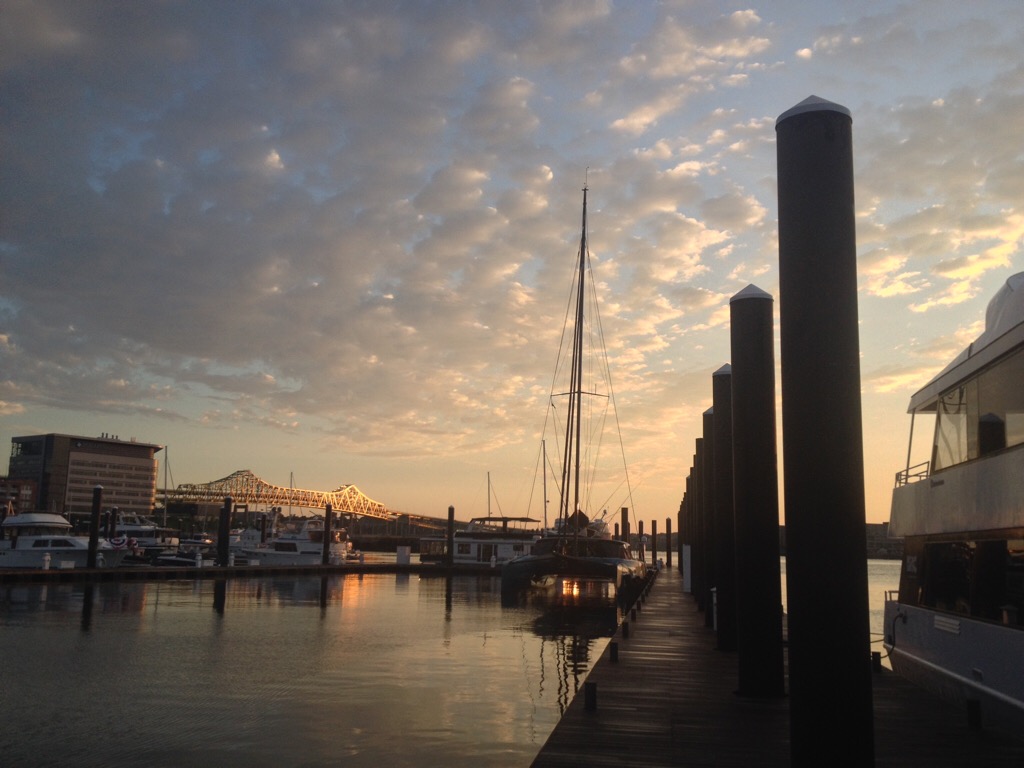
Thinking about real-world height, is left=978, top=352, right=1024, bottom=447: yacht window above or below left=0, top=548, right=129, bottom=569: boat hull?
above

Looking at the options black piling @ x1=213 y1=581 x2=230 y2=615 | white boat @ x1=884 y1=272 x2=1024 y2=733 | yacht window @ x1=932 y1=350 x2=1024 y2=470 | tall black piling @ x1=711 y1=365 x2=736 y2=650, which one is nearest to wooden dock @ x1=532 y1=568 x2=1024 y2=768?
white boat @ x1=884 y1=272 x2=1024 y2=733

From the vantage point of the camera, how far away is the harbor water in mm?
10461

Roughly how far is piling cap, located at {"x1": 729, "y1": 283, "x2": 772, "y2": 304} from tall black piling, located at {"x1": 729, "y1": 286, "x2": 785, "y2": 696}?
31 cm

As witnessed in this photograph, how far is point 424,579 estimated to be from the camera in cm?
5422

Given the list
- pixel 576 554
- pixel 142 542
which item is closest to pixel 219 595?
pixel 576 554

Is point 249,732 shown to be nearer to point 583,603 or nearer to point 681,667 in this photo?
point 681,667

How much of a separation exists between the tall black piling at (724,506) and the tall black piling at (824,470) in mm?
7644

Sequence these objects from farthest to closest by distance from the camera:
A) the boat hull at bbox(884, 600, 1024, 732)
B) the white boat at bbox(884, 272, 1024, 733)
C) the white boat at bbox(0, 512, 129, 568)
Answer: the white boat at bbox(0, 512, 129, 568)
the white boat at bbox(884, 272, 1024, 733)
the boat hull at bbox(884, 600, 1024, 732)

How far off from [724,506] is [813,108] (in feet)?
28.5

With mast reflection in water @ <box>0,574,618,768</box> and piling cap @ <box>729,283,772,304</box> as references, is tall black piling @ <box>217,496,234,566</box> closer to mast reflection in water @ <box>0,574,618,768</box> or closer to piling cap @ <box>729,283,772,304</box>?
mast reflection in water @ <box>0,574,618,768</box>

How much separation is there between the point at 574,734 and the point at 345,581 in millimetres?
43544

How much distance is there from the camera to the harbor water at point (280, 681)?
10.5m

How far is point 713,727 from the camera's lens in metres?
8.52

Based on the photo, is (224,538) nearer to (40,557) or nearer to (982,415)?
(40,557)
